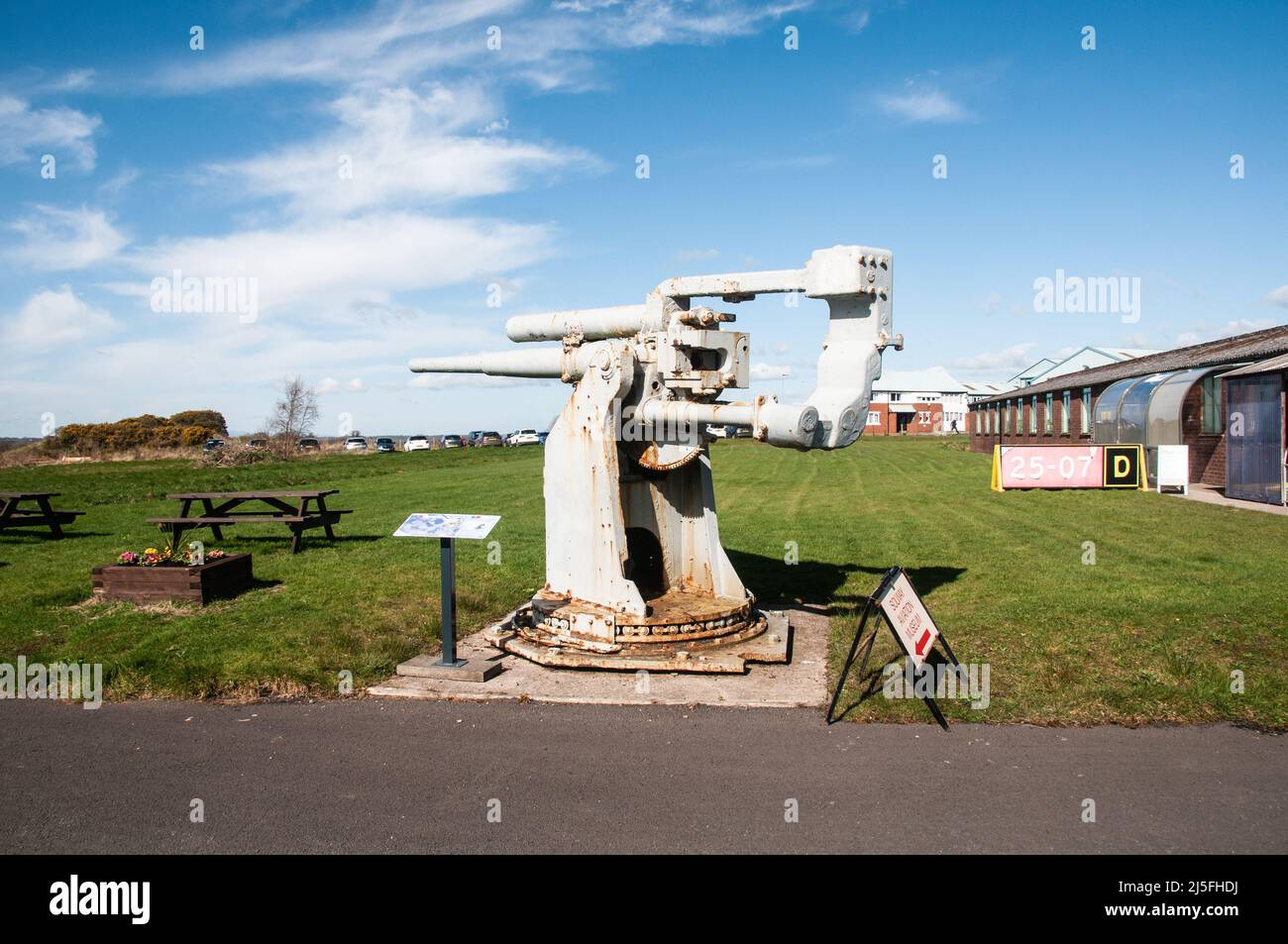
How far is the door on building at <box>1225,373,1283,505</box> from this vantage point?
757 inches

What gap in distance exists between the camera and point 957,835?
4.67m

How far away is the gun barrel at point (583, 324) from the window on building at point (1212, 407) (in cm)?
1974

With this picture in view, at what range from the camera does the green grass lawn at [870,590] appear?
7195mm

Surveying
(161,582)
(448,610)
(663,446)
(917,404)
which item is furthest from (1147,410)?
(917,404)

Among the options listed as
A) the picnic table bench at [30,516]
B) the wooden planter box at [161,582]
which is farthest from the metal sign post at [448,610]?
the picnic table bench at [30,516]

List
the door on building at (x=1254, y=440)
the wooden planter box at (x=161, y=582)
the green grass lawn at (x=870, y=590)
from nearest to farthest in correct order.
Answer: the green grass lawn at (x=870, y=590) < the wooden planter box at (x=161, y=582) < the door on building at (x=1254, y=440)

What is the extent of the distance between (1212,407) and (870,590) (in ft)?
56.0

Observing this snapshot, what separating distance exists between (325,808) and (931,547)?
34.8ft

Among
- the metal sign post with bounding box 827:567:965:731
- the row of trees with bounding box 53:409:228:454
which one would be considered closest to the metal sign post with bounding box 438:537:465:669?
the metal sign post with bounding box 827:567:965:731

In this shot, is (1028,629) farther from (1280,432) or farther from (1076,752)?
(1280,432)

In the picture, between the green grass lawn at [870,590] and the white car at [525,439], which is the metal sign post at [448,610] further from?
the white car at [525,439]
